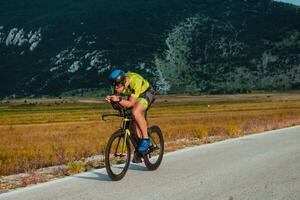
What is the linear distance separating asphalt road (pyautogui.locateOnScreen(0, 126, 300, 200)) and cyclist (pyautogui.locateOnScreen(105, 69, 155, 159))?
81cm

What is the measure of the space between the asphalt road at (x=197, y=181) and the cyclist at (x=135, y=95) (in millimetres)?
813

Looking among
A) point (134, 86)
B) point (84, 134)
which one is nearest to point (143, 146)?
point (134, 86)

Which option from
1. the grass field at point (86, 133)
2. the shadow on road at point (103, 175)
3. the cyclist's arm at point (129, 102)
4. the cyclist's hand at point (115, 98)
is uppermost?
the cyclist's hand at point (115, 98)

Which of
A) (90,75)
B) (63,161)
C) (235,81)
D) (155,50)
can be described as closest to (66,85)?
(90,75)

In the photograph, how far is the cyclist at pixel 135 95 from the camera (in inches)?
400

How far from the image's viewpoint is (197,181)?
9.98 meters

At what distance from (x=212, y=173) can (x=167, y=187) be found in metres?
1.72

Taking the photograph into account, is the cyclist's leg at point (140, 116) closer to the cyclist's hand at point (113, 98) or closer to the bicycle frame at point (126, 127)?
the bicycle frame at point (126, 127)

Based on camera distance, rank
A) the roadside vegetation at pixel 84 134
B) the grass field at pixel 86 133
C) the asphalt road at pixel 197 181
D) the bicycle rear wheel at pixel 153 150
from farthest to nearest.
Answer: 1. the grass field at pixel 86 133
2. the roadside vegetation at pixel 84 134
3. the bicycle rear wheel at pixel 153 150
4. the asphalt road at pixel 197 181

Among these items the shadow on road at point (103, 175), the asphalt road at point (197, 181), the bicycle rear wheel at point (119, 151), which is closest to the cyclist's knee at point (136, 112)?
the bicycle rear wheel at point (119, 151)

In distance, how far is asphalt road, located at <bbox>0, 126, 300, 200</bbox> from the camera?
875cm

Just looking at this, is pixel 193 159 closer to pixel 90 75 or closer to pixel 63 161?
pixel 63 161

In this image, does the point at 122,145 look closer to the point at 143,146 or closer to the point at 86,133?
the point at 143,146

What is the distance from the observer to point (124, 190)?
9.20 meters
